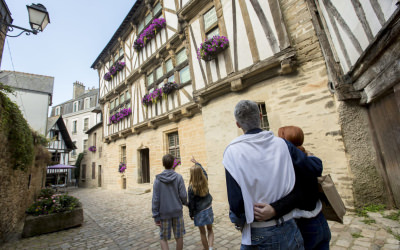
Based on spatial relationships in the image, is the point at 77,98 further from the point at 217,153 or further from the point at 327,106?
the point at 327,106

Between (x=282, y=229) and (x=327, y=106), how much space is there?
137 inches

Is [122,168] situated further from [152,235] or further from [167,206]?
[167,206]

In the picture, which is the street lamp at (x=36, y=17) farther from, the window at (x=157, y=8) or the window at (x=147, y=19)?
the window at (x=147, y=19)

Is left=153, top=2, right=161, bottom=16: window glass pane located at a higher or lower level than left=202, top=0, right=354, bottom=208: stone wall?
higher

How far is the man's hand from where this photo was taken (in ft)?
3.43

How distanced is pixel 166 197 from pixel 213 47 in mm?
4329

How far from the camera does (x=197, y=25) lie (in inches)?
247

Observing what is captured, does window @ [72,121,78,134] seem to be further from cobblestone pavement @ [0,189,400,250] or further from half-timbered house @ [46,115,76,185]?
cobblestone pavement @ [0,189,400,250]

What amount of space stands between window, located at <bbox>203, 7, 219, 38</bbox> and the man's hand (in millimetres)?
5726

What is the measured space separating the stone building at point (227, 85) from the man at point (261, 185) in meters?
2.70

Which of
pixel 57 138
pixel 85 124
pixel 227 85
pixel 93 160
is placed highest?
pixel 85 124

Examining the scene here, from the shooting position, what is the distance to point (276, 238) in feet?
3.53

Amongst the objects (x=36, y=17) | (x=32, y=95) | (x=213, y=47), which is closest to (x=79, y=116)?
(x=32, y=95)

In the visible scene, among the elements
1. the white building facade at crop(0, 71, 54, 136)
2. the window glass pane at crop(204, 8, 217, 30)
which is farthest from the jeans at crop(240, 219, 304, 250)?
the white building facade at crop(0, 71, 54, 136)
